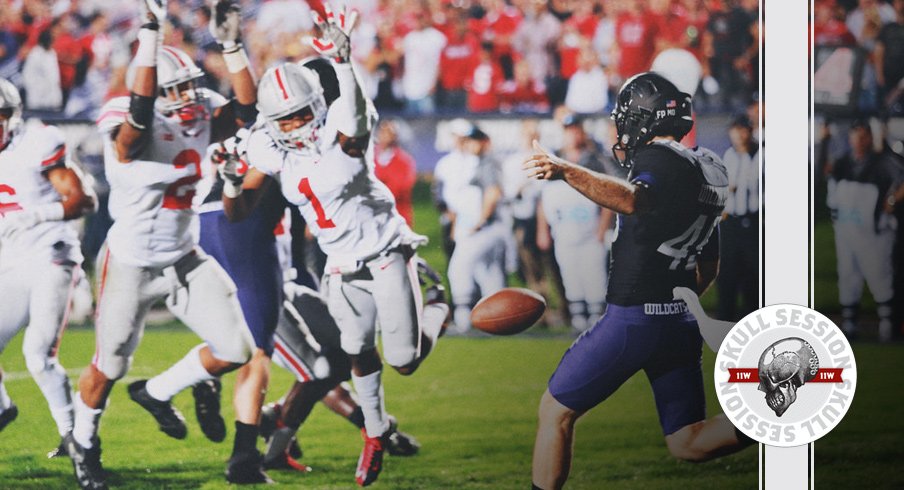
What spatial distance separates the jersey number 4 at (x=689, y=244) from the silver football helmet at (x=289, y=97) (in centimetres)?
104

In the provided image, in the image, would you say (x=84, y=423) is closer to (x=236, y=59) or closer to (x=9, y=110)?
(x=9, y=110)

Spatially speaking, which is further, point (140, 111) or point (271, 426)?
point (271, 426)

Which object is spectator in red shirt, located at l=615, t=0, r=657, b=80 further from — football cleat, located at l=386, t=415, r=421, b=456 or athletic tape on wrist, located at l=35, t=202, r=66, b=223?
athletic tape on wrist, located at l=35, t=202, r=66, b=223

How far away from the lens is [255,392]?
2.54 meters

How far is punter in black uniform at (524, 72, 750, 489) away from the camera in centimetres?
244

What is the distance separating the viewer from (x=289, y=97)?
242 cm

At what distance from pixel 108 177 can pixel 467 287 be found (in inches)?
41.8

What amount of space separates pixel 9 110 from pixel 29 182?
21 cm

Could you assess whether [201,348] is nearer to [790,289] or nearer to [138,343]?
[138,343]

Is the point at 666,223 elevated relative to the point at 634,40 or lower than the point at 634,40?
lower

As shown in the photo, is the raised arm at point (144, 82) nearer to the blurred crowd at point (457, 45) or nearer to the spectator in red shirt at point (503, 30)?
the blurred crowd at point (457, 45)

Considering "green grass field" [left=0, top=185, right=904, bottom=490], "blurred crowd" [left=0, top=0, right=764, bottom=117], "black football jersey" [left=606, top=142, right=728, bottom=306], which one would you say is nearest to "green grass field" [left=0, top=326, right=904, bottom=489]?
"green grass field" [left=0, top=185, right=904, bottom=490]

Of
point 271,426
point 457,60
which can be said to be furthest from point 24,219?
point 457,60

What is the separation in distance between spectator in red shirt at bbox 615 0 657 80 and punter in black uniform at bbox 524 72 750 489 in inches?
1.4
